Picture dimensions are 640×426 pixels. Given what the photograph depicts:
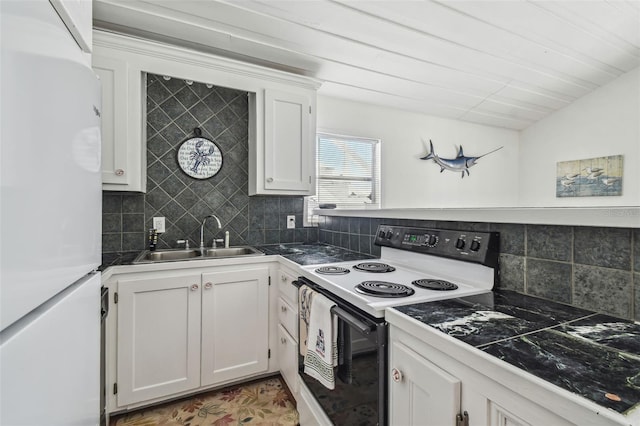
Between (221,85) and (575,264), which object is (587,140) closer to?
(575,264)

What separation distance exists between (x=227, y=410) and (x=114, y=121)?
1.93 metres

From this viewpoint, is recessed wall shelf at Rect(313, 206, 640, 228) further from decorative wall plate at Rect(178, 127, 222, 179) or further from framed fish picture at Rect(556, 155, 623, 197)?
framed fish picture at Rect(556, 155, 623, 197)

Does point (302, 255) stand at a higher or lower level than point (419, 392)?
higher

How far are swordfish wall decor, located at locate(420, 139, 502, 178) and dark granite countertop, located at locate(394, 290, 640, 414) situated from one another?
2.80 metres

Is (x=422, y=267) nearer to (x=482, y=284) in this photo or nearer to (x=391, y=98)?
(x=482, y=284)

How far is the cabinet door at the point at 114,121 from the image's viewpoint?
1.74 m

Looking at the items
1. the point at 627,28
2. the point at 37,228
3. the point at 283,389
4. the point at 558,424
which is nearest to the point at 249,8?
the point at 37,228

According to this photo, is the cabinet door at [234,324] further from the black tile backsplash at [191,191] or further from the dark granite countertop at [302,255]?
the black tile backsplash at [191,191]

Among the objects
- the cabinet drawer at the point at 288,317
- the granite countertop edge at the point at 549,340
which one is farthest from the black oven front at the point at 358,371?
the cabinet drawer at the point at 288,317

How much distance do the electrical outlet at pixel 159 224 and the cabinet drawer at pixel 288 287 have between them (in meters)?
1.02

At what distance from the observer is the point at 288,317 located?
176 cm

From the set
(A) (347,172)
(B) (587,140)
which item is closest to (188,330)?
(A) (347,172)

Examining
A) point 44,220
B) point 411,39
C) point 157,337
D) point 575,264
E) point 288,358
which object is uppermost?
point 411,39

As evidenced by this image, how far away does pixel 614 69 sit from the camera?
3.09 meters
